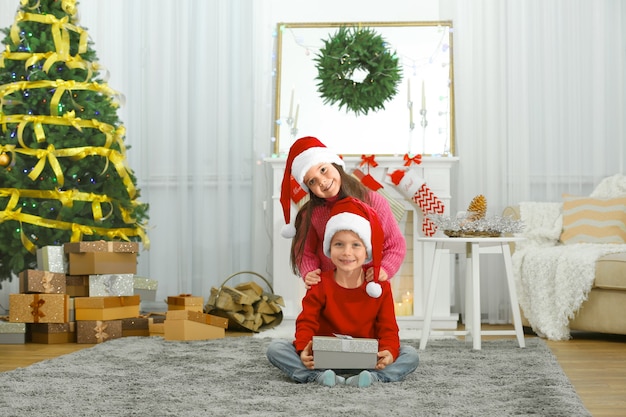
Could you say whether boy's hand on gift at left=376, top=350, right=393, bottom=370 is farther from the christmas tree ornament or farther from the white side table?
the christmas tree ornament

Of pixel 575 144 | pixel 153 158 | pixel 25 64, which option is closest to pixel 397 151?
pixel 575 144

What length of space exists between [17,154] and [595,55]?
3222 millimetres

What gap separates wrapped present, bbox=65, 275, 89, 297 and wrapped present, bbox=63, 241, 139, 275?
0.14 ft

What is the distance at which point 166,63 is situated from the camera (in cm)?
500

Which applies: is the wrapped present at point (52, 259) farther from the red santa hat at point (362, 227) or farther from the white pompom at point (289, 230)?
the red santa hat at point (362, 227)

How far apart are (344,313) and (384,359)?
18 cm

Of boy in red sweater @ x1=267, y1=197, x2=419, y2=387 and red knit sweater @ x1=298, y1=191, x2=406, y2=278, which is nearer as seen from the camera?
boy in red sweater @ x1=267, y1=197, x2=419, y2=387

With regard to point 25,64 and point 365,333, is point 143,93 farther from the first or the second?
point 365,333

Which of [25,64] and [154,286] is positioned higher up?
[25,64]

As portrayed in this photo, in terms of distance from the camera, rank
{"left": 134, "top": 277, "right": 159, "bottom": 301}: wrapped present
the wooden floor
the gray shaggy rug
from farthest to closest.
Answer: {"left": 134, "top": 277, "right": 159, "bottom": 301}: wrapped present → the wooden floor → the gray shaggy rug

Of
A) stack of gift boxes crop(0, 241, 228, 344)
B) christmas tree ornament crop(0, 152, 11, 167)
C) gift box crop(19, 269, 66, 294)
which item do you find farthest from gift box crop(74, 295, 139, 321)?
christmas tree ornament crop(0, 152, 11, 167)

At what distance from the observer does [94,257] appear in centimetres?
382

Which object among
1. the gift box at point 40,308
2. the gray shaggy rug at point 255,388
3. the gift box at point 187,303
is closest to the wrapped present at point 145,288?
the gift box at point 187,303

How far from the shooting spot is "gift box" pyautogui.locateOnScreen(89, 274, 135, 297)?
387cm
